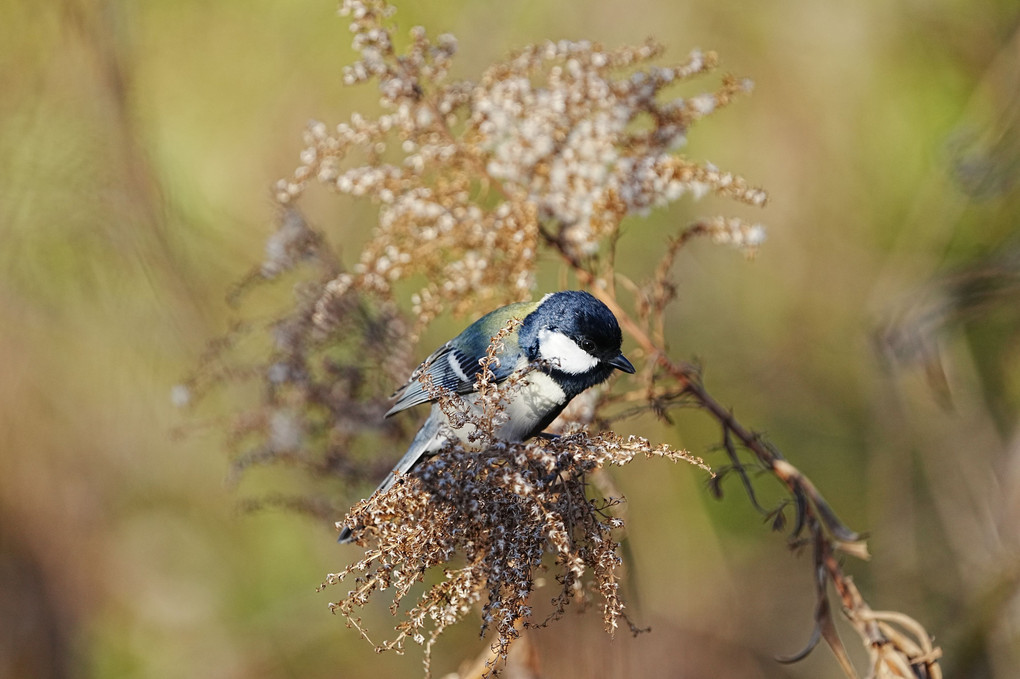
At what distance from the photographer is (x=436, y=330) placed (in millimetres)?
3211

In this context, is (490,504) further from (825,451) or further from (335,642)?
(825,451)

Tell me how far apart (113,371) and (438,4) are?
76.4 inches

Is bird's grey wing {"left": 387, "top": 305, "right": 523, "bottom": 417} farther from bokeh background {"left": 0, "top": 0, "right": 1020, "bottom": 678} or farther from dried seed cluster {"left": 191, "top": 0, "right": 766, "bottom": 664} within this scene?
bokeh background {"left": 0, "top": 0, "right": 1020, "bottom": 678}

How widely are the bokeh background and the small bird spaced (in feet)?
2.73

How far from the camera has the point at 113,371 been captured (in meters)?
3.04

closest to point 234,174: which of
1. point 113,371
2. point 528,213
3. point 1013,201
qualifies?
point 113,371

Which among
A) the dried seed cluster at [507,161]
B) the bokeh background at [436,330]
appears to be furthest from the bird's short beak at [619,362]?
the bokeh background at [436,330]

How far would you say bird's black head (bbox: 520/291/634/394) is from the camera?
1.82m

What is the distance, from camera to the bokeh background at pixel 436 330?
2.86m

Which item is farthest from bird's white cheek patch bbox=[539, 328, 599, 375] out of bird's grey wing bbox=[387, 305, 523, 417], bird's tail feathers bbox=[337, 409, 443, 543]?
bird's tail feathers bbox=[337, 409, 443, 543]

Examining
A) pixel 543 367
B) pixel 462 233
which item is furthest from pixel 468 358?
pixel 462 233

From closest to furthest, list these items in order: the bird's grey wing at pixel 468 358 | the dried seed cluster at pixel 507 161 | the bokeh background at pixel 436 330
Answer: the dried seed cluster at pixel 507 161
the bird's grey wing at pixel 468 358
the bokeh background at pixel 436 330

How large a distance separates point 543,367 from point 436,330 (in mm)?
1426

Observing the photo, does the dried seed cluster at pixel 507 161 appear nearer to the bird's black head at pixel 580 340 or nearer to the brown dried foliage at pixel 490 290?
the brown dried foliage at pixel 490 290
